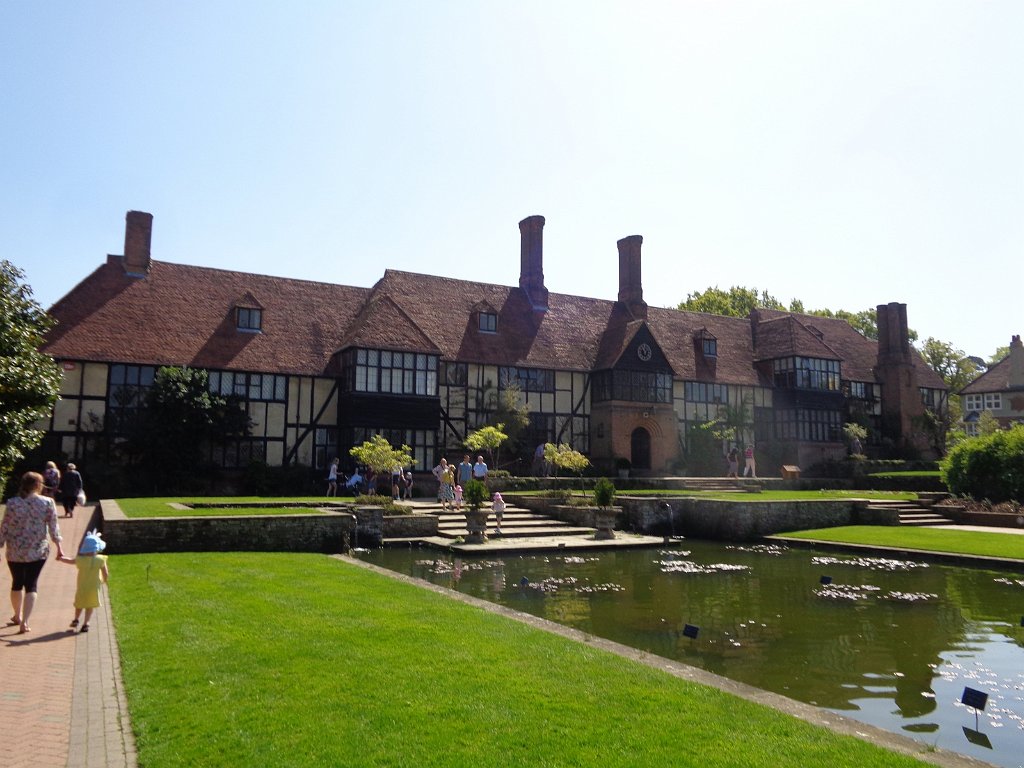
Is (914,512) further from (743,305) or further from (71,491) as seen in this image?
(743,305)

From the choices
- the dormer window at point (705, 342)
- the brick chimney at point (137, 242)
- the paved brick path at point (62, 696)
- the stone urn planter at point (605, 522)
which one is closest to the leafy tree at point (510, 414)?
the stone urn planter at point (605, 522)

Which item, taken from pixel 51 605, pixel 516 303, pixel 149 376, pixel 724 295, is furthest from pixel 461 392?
pixel 724 295

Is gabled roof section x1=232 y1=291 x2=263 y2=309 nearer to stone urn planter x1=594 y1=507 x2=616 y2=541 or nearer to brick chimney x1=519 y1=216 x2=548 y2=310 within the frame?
brick chimney x1=519 y1=216 x2=548 y2=310

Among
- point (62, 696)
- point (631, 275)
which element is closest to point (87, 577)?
point (62, 696)

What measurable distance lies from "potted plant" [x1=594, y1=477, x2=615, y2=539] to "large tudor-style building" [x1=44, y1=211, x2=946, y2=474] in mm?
12259

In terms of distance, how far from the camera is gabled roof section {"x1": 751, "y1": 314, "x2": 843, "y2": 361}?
44.5 meters

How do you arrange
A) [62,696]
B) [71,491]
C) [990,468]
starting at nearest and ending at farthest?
[62,696]
[71,491]
[990,468]

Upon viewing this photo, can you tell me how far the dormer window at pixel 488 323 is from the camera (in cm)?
3834

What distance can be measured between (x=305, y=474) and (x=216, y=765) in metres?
27.1

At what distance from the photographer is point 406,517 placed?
21.8 meters

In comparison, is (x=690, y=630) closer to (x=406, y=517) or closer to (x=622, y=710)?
(x=622, y=710)

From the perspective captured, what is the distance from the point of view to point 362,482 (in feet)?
97.1

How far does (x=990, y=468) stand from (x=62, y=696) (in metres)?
31.3

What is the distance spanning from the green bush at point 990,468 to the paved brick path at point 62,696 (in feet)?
97.0
